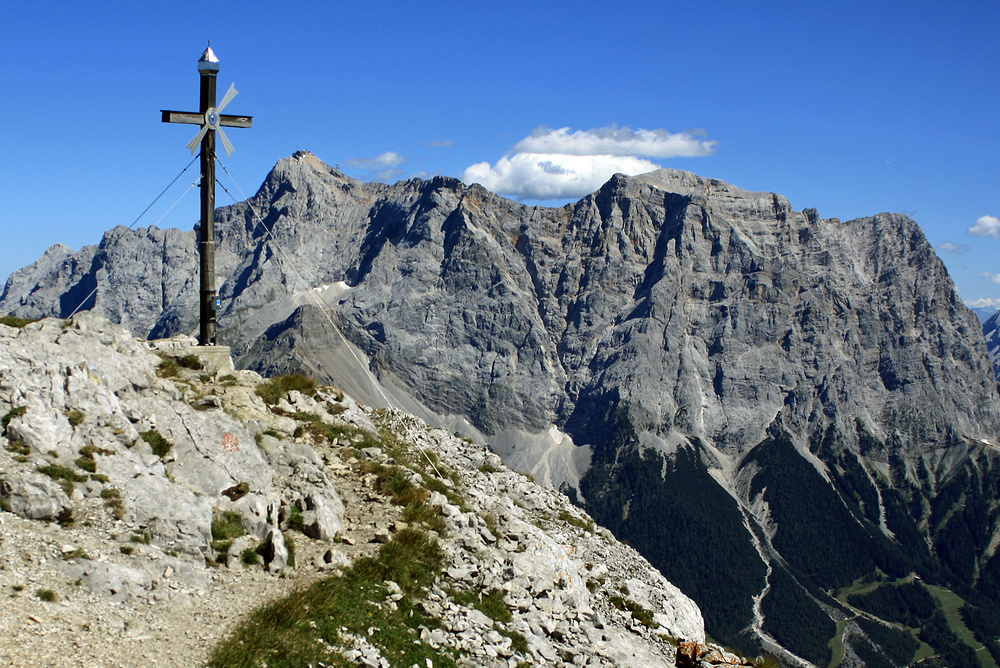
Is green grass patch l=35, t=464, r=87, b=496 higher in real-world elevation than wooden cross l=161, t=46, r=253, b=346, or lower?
lower

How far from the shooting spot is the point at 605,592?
82.0 feet

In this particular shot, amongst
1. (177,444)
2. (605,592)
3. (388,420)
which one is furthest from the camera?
(388,420)

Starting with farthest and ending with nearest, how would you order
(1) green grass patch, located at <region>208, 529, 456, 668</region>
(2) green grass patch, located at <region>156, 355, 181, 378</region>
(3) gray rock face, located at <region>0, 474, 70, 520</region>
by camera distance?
(2) green grass patch, located at <region>156, 355, 181, 378</region> → (3) gray rock face, located at <region>0, 474, 70, 520</region> → (1) green grass patch, located at <region>208, 529, 456, 668</region>

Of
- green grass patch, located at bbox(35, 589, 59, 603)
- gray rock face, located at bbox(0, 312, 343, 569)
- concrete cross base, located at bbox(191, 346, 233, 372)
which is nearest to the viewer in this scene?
green grass patch, located at bbox(35, 589, 59, 603)

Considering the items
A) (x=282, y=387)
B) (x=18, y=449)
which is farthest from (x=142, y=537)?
(x=282, y=387)

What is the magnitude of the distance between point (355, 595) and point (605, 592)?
35.2 feet

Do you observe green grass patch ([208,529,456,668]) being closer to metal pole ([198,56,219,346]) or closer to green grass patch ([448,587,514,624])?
green grass patch ([448,587,514,624])

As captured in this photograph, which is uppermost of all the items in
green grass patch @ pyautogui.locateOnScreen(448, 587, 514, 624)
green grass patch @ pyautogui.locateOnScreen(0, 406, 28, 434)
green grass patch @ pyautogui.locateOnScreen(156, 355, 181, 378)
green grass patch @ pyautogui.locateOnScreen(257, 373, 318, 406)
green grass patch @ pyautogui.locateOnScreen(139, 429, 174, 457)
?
green grass patch @ pyautogui.locateOnScreen(156, 355, 181, 378)

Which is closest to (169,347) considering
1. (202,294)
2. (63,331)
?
(202,294)

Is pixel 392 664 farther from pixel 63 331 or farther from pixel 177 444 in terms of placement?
pixel 63 331

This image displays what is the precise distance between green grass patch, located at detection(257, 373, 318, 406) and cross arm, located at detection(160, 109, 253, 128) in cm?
932

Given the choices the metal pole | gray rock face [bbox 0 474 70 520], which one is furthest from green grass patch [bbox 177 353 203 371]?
gray rock face [bbox 0 474 70 520]

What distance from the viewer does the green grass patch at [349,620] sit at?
47.5 ft

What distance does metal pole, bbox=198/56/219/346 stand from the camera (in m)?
26.4
